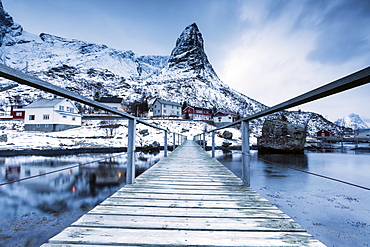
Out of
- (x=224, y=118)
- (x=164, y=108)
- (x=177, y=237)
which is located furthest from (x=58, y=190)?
(x=164, y=108)

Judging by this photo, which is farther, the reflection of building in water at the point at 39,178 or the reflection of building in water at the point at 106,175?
the reflection of building in water at the point at 106,175

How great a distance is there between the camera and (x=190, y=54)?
137m

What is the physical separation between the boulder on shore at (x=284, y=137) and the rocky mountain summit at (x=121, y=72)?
163ft

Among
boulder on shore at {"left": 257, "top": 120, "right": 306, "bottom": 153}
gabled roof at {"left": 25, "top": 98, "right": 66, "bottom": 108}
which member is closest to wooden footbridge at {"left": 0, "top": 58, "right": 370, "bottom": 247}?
boulder on shore at {"left": 257, "top": 120, "right": 306, "bottom": 153}

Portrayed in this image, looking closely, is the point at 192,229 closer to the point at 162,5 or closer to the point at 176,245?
the point at 176,245

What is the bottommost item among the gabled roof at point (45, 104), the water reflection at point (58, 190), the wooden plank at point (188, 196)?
the water reflection at point (58, 190)

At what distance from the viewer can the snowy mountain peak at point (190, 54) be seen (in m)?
126

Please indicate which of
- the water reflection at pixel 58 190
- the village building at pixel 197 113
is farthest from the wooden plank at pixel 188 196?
the village building at pixel 197 113

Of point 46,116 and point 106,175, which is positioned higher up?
point 46,116

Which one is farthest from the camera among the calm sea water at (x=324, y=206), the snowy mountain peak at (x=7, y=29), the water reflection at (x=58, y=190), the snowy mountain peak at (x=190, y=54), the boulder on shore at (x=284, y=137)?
the snowy mountain peak at (x=7, y=29)

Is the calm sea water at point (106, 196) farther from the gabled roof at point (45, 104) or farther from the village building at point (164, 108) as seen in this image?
the village building at point (164, 108)

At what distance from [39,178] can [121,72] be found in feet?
451

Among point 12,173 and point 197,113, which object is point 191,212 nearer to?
point 12,173

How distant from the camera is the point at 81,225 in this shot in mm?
1499
